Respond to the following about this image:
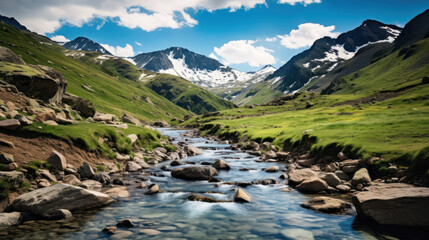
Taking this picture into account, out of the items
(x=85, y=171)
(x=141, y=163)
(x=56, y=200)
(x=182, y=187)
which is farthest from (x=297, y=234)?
(x=141, y=163)

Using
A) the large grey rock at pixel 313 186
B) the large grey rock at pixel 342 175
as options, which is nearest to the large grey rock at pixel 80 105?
the large grey rock at pixel 313 186

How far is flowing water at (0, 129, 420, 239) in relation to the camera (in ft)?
41.8

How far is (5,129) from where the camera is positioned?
826 inches

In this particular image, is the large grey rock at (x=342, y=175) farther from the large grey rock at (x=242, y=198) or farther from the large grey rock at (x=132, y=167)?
the large grey rock at (x=132, y=167)

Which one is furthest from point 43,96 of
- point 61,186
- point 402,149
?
point 402,149

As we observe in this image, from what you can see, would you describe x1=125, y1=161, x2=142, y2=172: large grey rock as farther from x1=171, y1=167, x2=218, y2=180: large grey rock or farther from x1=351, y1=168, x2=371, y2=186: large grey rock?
x1=351, y1=168, x2=371, y2=186: large grey rock

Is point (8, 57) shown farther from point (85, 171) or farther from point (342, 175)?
point (342, 175)

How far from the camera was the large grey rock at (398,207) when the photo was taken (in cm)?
1296

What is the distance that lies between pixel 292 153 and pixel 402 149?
61.2ft

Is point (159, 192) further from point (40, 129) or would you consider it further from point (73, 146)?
point (40, 129)

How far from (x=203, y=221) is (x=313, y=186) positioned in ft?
38.0

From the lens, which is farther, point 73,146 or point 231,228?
point 73,146

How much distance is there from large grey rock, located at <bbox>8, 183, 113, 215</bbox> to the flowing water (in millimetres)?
807

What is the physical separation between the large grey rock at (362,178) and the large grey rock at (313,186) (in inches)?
101
